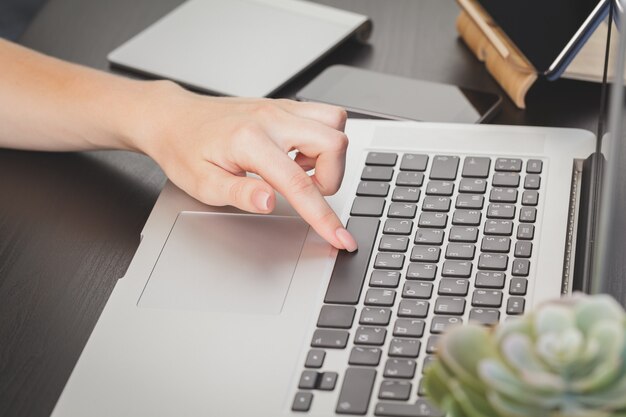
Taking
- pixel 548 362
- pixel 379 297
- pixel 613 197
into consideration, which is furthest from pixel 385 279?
pixel 548 362

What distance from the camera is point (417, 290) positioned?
2.40 feet

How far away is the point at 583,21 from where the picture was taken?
0.88 meters

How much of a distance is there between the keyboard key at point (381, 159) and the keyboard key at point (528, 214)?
131 mm

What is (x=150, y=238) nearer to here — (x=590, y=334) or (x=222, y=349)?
(x=222, y=349)

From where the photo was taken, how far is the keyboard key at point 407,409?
2.05 ft

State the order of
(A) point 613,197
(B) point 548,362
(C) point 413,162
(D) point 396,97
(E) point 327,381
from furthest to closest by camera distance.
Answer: (D) point 396,97 → (C) point 413,162 → (E) point 327,381 → (A) point 613,197 → (B) point 548,362

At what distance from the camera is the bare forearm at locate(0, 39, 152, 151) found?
0.94 metres

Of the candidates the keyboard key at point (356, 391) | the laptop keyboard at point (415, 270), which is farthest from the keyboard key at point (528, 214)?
the keyboard key at point (356, 391)

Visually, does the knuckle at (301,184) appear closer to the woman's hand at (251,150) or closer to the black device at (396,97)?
the woman's hand at (251,150)

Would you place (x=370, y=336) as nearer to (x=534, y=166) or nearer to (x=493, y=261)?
(x=493, y=261)

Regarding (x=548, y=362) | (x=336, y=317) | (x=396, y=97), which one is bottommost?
(x=548, y=362)

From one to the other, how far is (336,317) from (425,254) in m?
0.10

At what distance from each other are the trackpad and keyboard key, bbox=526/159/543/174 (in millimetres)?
202

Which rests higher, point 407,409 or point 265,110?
point 265,110
